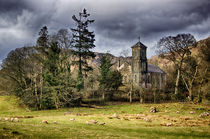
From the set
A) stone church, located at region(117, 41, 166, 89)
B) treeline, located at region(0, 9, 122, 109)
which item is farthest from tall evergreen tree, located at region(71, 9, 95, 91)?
stone church, located at region(117, 41, 166, 89)

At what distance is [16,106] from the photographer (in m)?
35.6

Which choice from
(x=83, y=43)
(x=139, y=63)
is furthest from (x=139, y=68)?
(x=83, y=43)

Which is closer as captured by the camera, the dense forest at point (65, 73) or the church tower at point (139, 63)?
the dense forest at point (65, 73)

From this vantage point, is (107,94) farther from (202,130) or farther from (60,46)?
(202,130)

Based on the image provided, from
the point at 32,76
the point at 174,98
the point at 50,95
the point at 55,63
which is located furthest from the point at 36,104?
the point at 174,98

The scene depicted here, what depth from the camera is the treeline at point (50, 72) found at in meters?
34.1

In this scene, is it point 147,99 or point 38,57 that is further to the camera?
point 147,99

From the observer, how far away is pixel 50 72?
3634 cm

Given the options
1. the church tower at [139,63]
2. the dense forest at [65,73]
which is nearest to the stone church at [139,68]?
the church tower at [139,63]

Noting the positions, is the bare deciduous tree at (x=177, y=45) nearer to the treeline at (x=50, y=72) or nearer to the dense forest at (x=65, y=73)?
the dense forest at (x=65, y=73)

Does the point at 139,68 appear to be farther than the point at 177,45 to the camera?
Yes

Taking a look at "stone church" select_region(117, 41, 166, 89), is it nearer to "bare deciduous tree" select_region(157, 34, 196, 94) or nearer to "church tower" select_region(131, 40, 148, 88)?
"church tower" select_region(131, 40, 148, 88)

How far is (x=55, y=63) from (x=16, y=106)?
1123 cm

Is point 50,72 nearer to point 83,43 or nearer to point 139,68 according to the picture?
point 83,43
